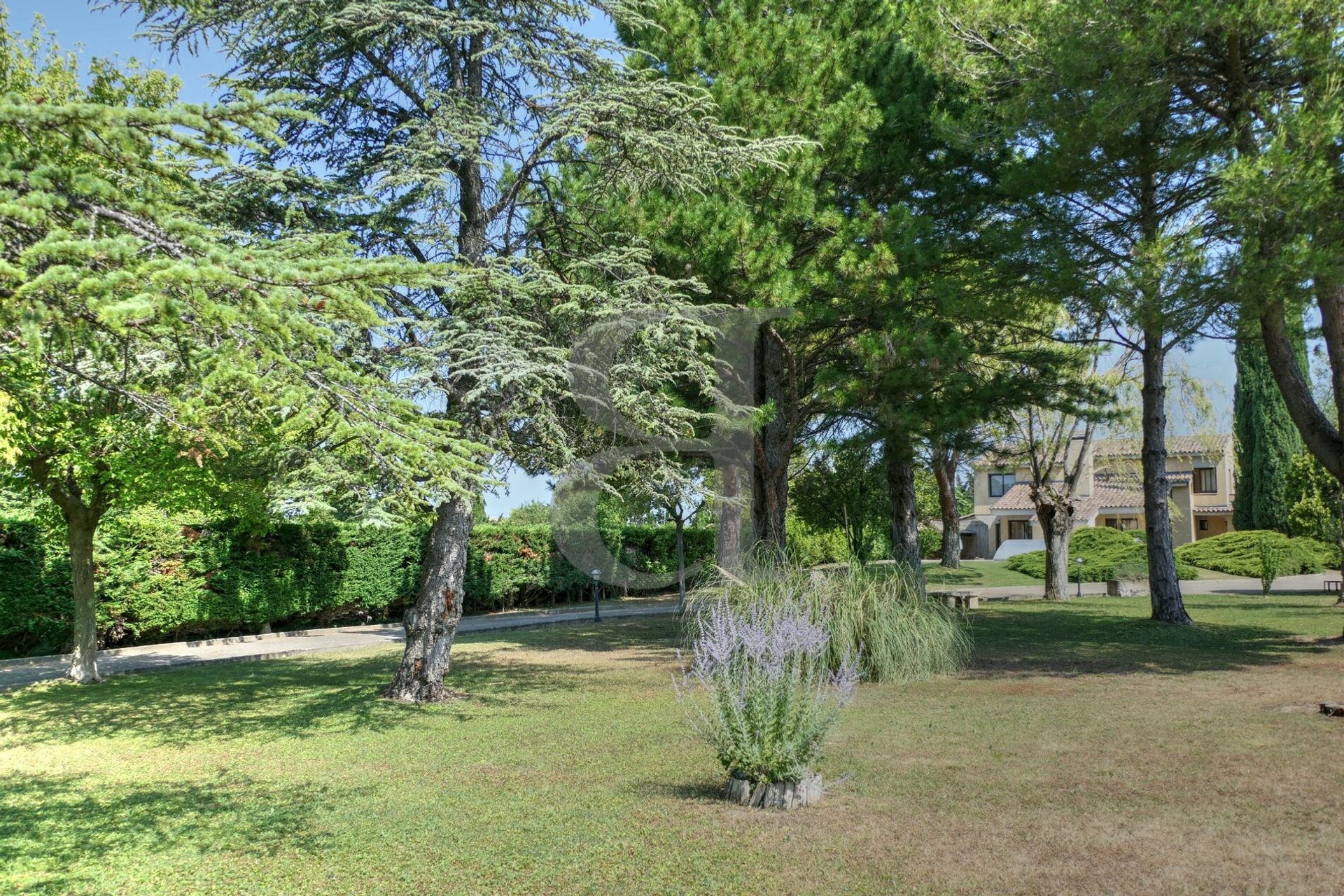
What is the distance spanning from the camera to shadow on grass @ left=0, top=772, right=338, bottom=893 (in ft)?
15.5

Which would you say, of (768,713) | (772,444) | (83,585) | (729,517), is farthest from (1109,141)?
(83,585)

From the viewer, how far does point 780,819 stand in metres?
5.12

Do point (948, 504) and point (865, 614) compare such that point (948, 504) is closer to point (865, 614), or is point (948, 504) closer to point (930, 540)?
point (865, 614)

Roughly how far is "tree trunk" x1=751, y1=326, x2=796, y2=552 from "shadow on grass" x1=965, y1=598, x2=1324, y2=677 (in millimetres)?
3689

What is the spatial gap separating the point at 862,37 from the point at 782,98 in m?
2.20

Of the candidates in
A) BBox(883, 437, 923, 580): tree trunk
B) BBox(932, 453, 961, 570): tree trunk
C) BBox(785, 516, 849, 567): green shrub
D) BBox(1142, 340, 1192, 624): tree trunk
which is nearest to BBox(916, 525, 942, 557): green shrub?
BBox(932, 453, 961, 570): tree trunk

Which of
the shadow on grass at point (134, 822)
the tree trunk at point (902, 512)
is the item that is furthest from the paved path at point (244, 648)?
the tree trunk at point (902, 512)

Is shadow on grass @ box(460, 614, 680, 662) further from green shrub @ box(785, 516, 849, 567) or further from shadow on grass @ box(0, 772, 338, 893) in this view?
shadow on grass @ box(0, 772, 338, 893)

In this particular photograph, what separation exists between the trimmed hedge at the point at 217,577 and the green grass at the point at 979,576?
13569 mm

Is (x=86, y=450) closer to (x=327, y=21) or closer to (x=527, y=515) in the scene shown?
(x=327, y=21)

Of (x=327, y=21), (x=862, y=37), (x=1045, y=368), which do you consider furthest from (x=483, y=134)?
(x=1045, y=368)

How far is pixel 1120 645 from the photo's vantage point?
1316 cm

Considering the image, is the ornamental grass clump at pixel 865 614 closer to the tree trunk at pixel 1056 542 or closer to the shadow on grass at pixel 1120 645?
the shadow on grass at pixel 1120 645

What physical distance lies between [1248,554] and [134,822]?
35629 millimetres
